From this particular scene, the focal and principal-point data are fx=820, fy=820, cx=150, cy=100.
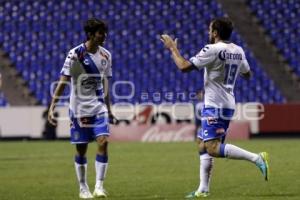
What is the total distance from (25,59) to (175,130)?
8336mm

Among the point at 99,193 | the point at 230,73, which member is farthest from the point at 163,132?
the point at 230,73

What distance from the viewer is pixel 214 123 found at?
35.1 ft

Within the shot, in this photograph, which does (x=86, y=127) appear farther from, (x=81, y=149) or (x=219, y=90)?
(x=219, y=90)

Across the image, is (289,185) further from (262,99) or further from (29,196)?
(262,99)

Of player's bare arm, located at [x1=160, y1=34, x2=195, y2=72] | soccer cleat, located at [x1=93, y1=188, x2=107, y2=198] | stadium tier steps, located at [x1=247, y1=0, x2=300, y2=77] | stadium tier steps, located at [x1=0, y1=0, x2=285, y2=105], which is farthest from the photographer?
stadium tier steps, located at [x1=247, y1=0, x2=300, y2=77]

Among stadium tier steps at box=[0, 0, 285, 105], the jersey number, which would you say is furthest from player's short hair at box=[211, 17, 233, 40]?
stadium tier steps at box=[0, 0, 285, 105]

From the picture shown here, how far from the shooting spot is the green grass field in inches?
454

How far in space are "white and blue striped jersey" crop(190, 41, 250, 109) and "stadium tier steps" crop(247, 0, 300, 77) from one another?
989 inches

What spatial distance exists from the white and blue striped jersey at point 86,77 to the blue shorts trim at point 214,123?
4.74 feet

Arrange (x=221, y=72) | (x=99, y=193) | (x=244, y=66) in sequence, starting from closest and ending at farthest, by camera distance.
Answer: (x=221, y=72)
(x=99, y=193)
(x=244, y=66)

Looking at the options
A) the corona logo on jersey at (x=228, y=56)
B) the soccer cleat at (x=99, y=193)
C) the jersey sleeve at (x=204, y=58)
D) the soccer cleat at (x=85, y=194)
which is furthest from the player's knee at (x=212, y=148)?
the soccer cleat at (x=85, y=194)

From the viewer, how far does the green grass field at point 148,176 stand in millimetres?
11531

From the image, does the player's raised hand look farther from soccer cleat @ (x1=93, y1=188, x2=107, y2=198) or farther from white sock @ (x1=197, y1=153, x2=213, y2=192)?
soccer cleat @ (x1=93, y1=188, x2=107, y2=198)

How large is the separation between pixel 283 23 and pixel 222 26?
2691cm
